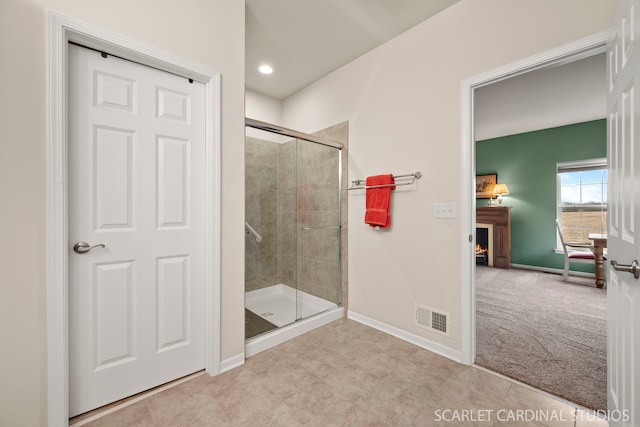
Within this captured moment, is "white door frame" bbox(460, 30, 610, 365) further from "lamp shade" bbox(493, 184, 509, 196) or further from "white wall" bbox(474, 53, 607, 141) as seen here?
"lamp shade" bbox(493, 184, 509, 196)

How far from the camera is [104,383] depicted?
1.52 metres

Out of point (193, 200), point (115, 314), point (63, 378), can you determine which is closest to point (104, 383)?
point (63, 378)

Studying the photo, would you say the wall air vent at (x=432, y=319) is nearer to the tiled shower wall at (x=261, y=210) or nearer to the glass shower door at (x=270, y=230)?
the glass shower door at (x=270, y=230)

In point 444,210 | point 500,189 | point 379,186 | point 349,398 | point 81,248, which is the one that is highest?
point 500,189

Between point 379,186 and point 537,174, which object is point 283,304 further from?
point 537,174

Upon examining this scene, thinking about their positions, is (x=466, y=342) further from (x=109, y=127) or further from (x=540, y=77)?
(x=540, y=77)

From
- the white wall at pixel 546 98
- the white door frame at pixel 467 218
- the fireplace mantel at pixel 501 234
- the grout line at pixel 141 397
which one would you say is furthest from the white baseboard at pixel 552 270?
the grout line at pixel 141 397

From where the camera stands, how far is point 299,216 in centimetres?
281

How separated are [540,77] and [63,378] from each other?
190 inches

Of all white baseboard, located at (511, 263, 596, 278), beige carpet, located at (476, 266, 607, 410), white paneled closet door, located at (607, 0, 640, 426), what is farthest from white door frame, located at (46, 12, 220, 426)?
white baseboard, located at (511, 263, 596, 278)

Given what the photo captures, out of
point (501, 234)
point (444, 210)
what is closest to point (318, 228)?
point (444, 210)

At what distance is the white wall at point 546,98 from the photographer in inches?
118

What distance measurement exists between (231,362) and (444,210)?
193 centimetres

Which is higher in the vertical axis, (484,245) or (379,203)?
(379,203)
